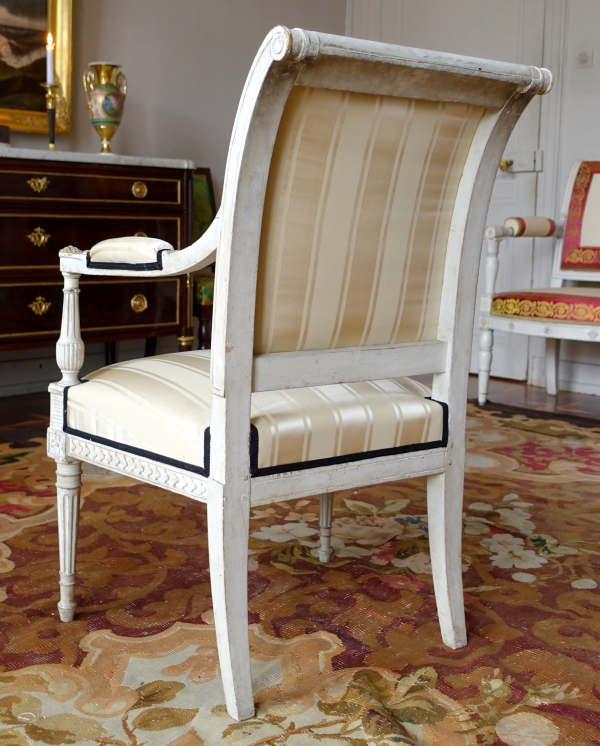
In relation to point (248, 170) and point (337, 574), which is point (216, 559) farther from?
point (337, 574)

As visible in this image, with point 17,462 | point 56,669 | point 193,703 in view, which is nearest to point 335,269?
point 193,703

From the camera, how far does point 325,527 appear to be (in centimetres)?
215

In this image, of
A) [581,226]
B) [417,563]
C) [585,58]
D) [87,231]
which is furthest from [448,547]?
[585,58]

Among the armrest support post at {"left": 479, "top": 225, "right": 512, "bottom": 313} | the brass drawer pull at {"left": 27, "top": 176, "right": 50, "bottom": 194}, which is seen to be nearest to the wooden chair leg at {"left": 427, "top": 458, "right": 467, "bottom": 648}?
the brass drawer pull at {"left": 27, "top": 176, "right": 50, "bottom": 194}

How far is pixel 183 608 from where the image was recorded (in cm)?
188

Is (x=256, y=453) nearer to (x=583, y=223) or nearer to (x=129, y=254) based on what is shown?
(x=129, y=254)

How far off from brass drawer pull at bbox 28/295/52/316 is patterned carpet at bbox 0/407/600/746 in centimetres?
84

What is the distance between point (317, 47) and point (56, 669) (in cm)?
117

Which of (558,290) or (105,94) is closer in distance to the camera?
(105,94)

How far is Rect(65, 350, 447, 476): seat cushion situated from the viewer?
4.70 ft

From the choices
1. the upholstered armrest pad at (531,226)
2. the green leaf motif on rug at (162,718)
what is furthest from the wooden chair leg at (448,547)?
the upholstered armrest pad at (531,226)

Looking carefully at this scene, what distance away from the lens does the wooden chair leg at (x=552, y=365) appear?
4594 millimetres

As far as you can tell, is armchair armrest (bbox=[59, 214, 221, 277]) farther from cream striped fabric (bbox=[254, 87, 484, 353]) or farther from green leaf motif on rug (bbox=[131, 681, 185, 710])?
green leaf motif on rug (bbox=[131, 681, 185, 710])

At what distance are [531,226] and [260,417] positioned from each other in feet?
10.5
